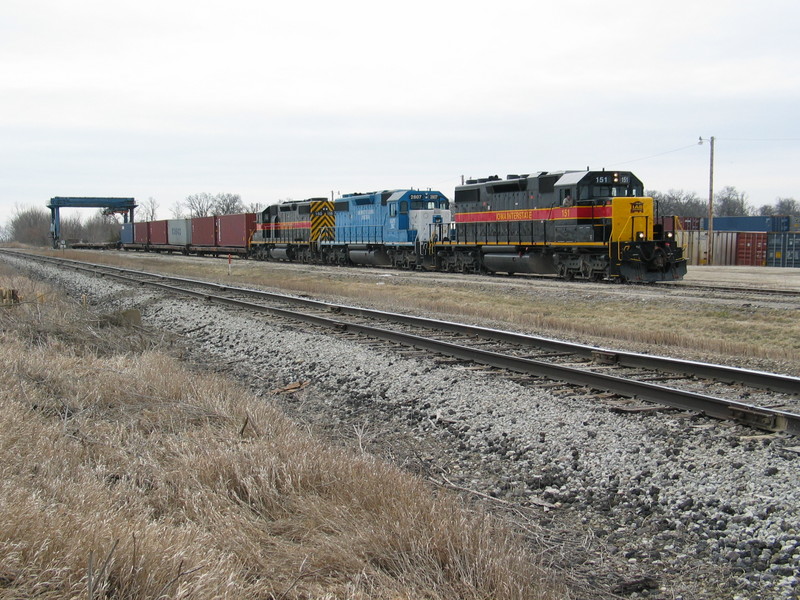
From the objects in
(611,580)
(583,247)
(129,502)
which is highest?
(583,247)

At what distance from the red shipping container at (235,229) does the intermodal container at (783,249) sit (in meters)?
31.7

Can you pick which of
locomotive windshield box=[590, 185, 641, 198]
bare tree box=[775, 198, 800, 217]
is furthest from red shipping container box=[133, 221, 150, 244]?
bare tree box=[775, 198, 800, 217]

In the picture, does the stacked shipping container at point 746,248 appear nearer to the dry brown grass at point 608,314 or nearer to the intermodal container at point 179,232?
the dry brown grass at point 608,314

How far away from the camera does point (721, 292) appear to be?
57.4 feet

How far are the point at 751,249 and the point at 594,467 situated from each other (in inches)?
1570

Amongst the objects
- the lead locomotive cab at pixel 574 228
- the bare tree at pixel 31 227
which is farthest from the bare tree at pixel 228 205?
the lead locomotive cab at pixel 574 228

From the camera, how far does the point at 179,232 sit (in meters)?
56.1

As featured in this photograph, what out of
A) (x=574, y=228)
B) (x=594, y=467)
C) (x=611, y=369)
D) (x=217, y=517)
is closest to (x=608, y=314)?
(x=611, y=369)

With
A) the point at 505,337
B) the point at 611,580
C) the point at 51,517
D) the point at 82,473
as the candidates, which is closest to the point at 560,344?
the point at 505,337

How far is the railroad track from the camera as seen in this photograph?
591 centimetres

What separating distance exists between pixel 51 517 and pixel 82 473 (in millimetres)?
1086

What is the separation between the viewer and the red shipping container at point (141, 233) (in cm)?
6450

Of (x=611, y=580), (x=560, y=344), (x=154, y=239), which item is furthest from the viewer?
(x=154, y=239)

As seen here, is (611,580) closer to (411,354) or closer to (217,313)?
(411,354)
